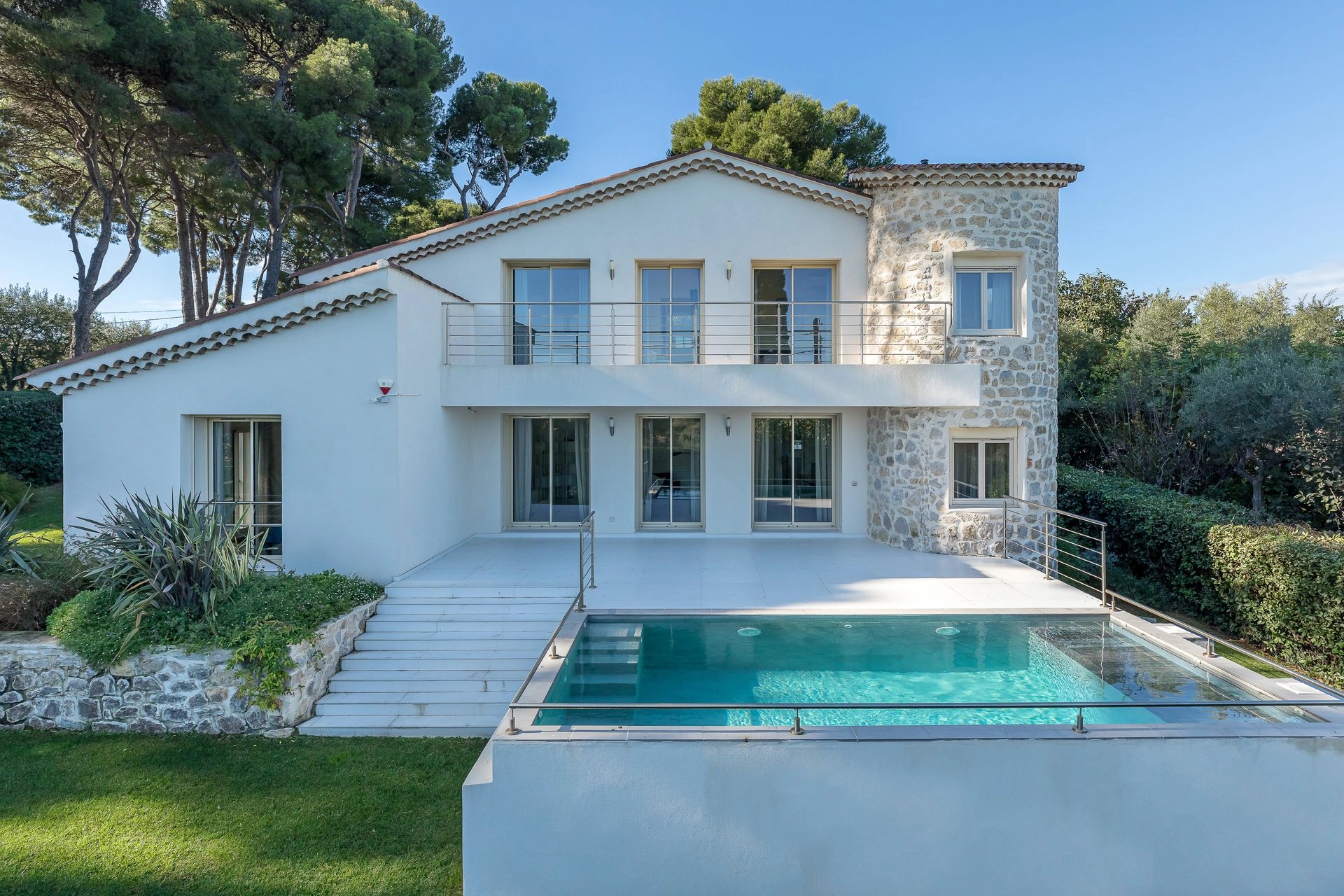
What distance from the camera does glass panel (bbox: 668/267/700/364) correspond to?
534 inches

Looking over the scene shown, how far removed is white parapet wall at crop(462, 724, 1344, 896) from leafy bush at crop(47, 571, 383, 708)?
12.6ft

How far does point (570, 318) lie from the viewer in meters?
13.7

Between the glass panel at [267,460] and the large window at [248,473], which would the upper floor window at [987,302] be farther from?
the large window at [248,473]

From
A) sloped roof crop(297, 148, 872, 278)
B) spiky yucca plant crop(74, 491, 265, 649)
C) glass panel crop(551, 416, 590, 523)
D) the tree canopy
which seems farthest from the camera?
the tree canopy

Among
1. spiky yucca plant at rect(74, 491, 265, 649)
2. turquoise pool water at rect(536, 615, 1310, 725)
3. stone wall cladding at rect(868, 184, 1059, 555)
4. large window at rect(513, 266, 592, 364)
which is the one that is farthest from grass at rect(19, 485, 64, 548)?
stone wall cladding at rect(868, 184, 1059, 555)

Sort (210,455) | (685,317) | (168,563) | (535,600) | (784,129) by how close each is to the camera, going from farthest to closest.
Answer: (784,129)
(685,317)
(210,455)
(535,600)
(168,563)

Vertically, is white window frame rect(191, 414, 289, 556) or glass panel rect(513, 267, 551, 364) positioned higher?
glass panel rect(513, 267, 551, 364)

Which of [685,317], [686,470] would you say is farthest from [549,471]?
[685,317]

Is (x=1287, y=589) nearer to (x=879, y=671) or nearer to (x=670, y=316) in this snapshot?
(x=879, y=671)

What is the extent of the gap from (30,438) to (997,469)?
2731cm

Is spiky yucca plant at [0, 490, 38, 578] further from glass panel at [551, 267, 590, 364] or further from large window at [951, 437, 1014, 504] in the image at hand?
large window at [951, 437, 1014, 504]

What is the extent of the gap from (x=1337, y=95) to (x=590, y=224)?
21.0m

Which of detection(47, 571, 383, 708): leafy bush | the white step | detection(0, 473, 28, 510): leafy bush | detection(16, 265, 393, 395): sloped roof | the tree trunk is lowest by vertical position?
the white step

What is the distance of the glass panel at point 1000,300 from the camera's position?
1238 cm
